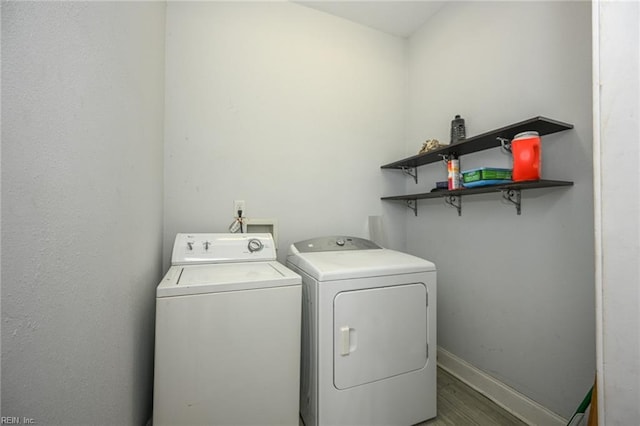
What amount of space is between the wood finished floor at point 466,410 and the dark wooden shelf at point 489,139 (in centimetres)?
164

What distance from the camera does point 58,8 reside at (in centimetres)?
54

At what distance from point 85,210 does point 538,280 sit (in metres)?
2.03

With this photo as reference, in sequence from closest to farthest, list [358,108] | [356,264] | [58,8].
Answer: [58,8]
[356,264]
[358,108]

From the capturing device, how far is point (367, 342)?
1274mm

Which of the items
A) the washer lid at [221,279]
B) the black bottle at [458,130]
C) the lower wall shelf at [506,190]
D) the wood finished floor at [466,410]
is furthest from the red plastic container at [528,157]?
the wood finished floor at [466,410]

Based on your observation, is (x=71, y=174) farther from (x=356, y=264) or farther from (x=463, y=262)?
(x=463, y=262)

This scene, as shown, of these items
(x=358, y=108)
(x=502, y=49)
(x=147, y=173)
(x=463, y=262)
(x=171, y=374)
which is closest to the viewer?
(x=171, y=374)

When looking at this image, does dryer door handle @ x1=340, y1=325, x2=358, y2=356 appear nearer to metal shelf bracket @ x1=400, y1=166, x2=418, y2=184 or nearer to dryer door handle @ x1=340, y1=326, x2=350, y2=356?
dryer door handle @ x1=340, y1=326, x2=350, y2=356

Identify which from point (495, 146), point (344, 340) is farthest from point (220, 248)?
point (495, 146)

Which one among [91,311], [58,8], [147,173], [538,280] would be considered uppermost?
[58,8]

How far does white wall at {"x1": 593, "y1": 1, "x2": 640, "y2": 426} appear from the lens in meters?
0.78

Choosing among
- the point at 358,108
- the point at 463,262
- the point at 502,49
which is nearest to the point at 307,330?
the point at 463,262

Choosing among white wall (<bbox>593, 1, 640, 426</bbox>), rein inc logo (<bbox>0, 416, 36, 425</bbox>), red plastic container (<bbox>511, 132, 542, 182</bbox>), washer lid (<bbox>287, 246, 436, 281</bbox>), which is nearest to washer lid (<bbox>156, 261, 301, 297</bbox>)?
washer lid (<bbox>287, 246, 436, 281</bbox>)

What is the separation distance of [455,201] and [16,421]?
86.5 inches
